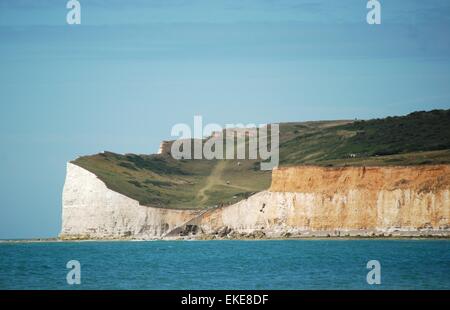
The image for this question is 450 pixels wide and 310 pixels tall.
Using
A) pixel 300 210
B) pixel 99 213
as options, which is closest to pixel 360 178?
pixel 300 210

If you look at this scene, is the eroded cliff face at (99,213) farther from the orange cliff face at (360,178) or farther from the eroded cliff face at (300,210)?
the orange cliff face at (360,178)

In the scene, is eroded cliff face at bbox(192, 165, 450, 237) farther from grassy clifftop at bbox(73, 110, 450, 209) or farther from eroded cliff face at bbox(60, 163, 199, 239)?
eroded cliff face at bbox(60, 163, 199, 239)

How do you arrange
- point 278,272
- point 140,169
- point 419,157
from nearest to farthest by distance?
point 278,272, point 419,157, point 140,169

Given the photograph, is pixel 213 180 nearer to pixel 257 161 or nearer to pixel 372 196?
pixel 257 161

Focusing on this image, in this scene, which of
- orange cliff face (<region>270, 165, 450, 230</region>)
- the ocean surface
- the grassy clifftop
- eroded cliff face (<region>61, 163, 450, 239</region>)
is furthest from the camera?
the grassy clifftop

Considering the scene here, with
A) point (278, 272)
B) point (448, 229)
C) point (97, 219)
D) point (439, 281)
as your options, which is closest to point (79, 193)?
point (97, 219)

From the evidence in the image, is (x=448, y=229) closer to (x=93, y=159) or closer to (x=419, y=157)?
(x=419, y=157)

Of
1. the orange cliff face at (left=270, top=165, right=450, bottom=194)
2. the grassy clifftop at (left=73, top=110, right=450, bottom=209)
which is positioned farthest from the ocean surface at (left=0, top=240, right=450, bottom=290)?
the grassy clifftop at (left=73, top=110, right=450, bottom=209)
